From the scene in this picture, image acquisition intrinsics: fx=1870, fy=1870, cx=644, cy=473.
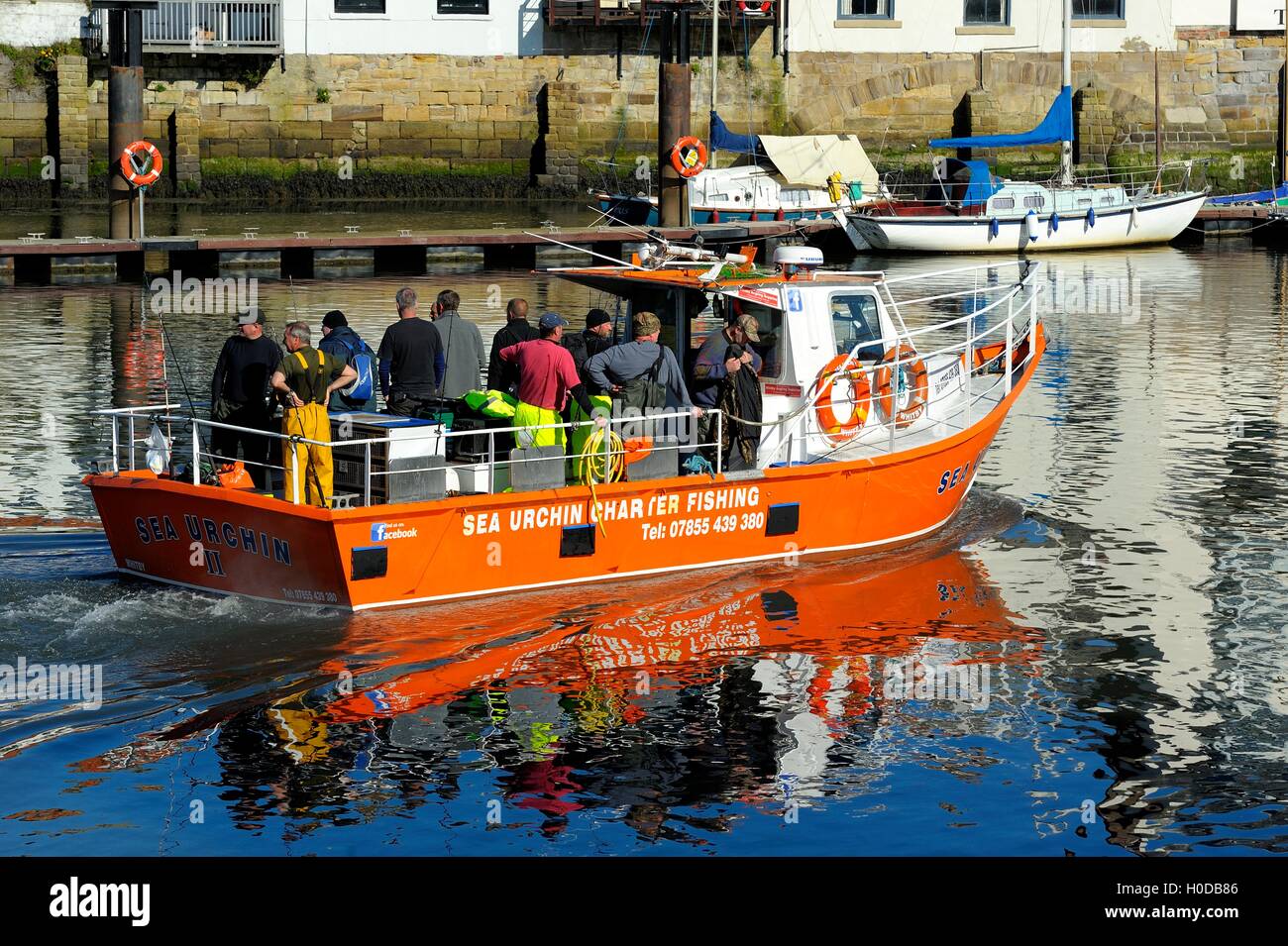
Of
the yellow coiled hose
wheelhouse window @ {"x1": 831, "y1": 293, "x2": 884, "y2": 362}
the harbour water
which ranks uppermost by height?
wheelhouse window @ {"x1": 831, "y1": 293, "x2": 884, "y2": 362}

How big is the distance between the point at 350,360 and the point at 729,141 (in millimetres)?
34034

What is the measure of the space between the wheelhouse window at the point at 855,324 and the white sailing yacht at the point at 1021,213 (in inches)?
1055

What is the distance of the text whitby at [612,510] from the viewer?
13.7 m

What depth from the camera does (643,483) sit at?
46.9ft

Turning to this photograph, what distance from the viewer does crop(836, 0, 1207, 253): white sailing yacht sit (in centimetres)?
4303

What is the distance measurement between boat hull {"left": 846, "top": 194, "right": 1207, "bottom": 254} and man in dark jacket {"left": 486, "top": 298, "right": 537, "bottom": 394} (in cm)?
2808

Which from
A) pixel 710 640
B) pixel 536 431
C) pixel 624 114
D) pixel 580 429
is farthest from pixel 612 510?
pixel 624 114

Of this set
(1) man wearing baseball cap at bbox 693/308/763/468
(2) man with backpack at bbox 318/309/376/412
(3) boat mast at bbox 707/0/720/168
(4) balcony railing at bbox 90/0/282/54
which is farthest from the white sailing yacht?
(2) man with backpack at bbox 318/309/376/412

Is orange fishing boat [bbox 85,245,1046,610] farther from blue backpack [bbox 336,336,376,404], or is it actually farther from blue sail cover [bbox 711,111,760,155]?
blue sail cover [bbox 711,111,760,155]

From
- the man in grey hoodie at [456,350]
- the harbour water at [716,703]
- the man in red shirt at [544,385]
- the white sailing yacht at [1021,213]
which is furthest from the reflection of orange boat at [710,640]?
the white sailing yacht at [1021,213]

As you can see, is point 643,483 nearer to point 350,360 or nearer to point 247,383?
point 350,360

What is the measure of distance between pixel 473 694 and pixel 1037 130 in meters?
36.4

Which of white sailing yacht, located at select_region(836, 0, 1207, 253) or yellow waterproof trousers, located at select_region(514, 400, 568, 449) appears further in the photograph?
white sailing yacht, located at select_region(836, 0, 1207, 253)
